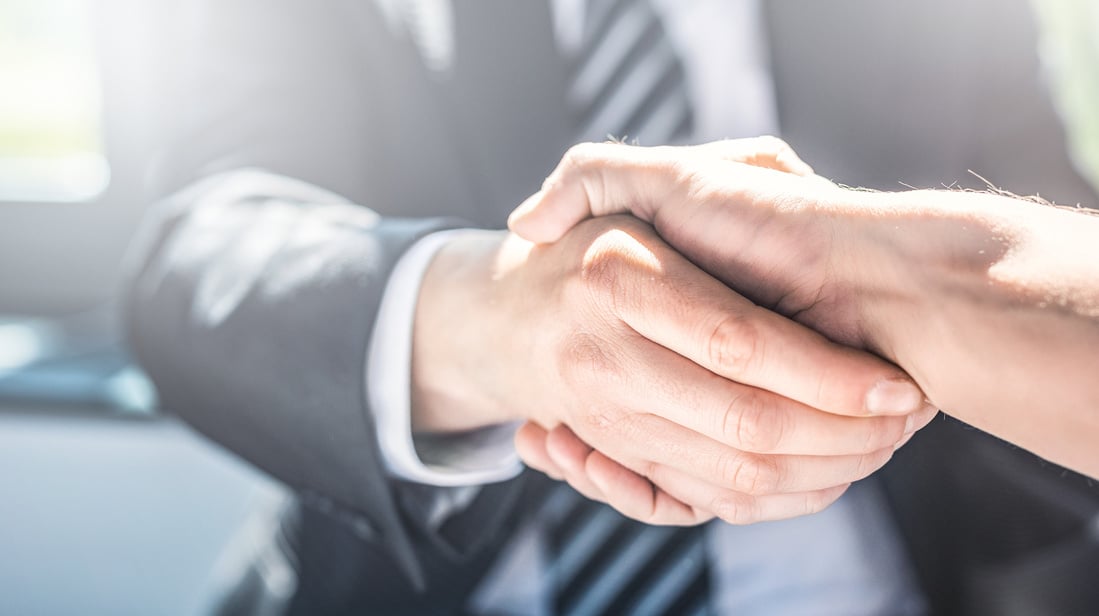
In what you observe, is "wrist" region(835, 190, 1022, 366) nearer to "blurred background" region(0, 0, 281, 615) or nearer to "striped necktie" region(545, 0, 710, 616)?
"striped necktie" region(545, 0, 710, 616)

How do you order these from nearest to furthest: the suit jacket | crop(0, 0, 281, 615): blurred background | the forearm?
the forearm < the suit jacket < crop(0, 0, 281, 615): blurred background

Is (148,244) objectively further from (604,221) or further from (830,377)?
(830,377)

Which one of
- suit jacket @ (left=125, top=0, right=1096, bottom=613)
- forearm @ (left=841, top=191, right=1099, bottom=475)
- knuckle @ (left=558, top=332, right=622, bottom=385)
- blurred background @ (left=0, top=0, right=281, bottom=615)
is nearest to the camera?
forearm @ (left=841, top=191, right=1099, bottom=475)

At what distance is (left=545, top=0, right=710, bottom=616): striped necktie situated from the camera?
0.69m

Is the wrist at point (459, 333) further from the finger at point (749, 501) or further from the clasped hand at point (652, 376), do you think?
the finger at point (749, 501)

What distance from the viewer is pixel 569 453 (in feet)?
1.57

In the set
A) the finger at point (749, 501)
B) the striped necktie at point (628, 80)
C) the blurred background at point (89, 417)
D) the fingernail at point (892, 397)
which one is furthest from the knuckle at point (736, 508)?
the blurred background at point (89, 417)

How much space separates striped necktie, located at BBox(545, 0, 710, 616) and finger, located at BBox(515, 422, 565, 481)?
0.66 ft

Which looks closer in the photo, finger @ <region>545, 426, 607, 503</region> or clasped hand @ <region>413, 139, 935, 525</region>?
clasped hand @ <region>413, 139, 935, 525</region>

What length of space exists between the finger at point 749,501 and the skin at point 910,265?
5 centimetres

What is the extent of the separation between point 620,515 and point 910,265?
0.41 metres

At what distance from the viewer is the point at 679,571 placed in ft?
2.27

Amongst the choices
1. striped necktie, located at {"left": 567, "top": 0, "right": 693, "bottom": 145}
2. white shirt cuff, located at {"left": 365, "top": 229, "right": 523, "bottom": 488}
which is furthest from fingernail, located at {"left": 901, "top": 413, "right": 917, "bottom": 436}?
striped necktie, located at {"left": 567, "top": 0, "right": 693, "bottom": 145}

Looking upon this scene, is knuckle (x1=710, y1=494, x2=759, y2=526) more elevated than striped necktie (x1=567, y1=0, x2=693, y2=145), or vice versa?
striped necktie (x1=567, y1=0, x2=693, y2=145)
